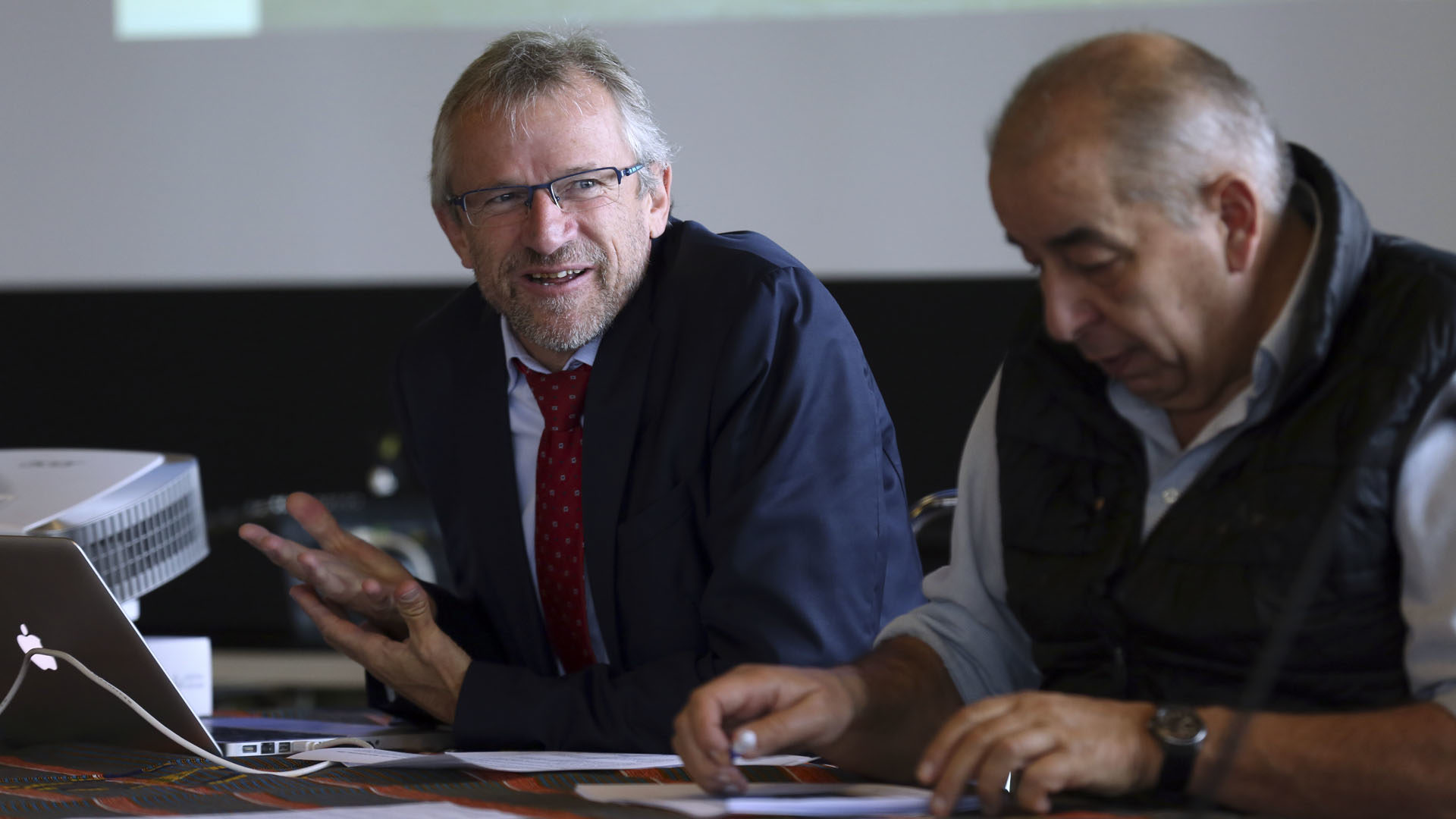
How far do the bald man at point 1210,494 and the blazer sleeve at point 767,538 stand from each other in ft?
0.96

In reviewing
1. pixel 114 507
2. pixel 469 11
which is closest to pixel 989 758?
pixel 114 507

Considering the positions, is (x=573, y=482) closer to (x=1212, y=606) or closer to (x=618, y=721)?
(x=618, y=721)

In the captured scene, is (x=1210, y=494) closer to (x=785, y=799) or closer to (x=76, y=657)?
(x=785, y=799)

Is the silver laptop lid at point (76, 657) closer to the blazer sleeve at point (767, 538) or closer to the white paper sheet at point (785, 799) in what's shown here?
the blazer sleeve at point (767, 538)

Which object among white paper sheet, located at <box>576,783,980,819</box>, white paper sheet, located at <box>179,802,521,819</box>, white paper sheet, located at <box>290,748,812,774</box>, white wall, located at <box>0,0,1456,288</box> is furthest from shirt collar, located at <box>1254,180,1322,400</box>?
white wall, located at <box>0,0,1456,288</box>

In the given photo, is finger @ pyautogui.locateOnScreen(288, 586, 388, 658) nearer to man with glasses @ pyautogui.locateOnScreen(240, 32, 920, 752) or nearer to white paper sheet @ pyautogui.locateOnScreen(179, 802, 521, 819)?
man with glasses @ pyautogui.locateOnScreen(240, 32, 920, 752)

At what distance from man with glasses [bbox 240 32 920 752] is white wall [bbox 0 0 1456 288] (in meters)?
1.51

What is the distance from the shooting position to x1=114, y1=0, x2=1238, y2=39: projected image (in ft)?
10.6

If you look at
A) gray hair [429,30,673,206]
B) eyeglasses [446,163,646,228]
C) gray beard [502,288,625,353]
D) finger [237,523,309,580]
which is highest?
gray hair [429,30,673,206]

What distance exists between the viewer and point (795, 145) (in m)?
3.27

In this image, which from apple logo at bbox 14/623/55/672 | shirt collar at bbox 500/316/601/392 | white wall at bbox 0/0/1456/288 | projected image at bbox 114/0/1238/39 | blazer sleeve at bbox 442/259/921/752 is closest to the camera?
apple logo at bbox 14/623/55/672

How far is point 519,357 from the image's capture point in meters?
1.72

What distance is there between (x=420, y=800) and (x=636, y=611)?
0.55 m

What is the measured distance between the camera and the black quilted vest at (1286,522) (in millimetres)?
994
